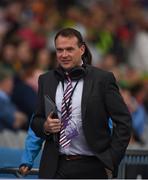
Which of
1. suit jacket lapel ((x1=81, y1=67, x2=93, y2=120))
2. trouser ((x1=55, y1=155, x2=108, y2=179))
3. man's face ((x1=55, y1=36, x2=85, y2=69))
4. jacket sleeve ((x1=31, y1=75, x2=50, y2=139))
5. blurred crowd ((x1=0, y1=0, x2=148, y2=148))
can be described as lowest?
blurred crowd ((x1=0, y1=0, x2=148, y2=148))

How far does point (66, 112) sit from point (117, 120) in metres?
0.34

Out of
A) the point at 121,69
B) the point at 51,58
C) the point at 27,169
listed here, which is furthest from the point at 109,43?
the point at 27,169

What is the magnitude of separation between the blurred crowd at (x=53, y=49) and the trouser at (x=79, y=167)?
4.39m

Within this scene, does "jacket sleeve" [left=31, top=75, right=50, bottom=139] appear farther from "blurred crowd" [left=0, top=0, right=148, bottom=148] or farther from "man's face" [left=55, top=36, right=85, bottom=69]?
"blurred crowd" [left=0, top=0, right=148, bottom=148]

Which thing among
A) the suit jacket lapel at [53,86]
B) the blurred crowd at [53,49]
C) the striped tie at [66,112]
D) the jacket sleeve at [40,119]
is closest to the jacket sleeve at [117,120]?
the striped tie at [66,112]

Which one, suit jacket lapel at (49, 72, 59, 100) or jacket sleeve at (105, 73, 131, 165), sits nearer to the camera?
jacket sleeve at (105, 73, 131, 165)

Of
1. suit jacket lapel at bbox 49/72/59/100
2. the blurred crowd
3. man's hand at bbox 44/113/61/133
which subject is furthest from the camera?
the blurred crowd

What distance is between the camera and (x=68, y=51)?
5734 mm

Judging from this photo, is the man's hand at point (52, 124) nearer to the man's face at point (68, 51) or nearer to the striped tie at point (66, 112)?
the striped tie at point (66, 112)

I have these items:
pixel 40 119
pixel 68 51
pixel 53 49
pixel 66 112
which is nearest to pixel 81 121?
pixel 66 112

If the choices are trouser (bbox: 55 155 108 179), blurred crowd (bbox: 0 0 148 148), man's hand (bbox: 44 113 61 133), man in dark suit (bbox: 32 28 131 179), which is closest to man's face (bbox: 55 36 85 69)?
man in dark suit (bbox: 32 28 131 179)

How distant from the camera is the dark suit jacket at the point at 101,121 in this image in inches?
224

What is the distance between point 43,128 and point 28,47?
6.66m

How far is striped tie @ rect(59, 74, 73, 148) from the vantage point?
572 centimetres
